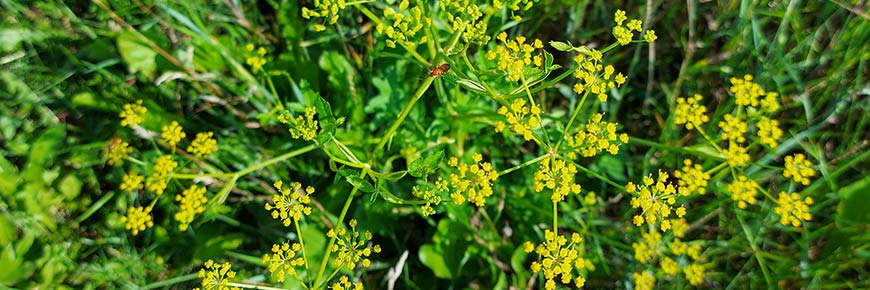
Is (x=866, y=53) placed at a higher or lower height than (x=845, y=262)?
higher

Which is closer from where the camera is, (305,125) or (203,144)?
(305,125)

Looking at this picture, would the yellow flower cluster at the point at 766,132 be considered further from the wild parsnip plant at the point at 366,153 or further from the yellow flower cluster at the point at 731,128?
the wild parsnip plant at the point at 366,153

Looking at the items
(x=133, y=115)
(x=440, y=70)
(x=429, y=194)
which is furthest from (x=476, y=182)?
(x=133, y=115)

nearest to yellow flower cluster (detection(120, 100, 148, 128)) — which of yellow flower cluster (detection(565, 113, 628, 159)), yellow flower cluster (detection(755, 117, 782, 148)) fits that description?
yellow flower cluster (detection(565, 113, 628, 159))

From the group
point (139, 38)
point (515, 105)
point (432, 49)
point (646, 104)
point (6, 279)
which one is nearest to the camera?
point (515, 105)

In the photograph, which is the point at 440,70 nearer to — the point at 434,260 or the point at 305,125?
the point at 305,125

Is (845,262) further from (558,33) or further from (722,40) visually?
(558,33)

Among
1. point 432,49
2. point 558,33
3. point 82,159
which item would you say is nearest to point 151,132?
point 82,159
